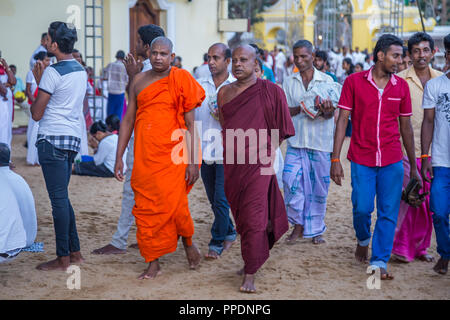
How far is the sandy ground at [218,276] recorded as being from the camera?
461cm

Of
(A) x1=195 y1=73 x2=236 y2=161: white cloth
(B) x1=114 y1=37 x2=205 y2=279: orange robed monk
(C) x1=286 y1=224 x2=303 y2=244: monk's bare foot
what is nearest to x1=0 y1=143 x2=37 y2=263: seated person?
(B) x1=114 y1=37 x2=205 y2=279: orange robed monk

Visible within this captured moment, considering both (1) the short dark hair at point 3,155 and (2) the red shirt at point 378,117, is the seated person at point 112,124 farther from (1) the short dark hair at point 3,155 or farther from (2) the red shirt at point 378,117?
(2) the red shirt at point 378,117

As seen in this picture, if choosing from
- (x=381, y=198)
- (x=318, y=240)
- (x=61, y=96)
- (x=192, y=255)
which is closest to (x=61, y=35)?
(x=61, y=96)

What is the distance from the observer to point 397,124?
16.9ft

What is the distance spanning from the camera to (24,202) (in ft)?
18.2

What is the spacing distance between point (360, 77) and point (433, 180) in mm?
1033

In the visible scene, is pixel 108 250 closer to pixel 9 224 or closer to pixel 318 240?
pixel 9 224

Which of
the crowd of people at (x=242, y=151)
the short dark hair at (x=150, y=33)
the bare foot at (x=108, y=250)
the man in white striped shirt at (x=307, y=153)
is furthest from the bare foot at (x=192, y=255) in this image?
the short dark hair at (x=150, y=33)

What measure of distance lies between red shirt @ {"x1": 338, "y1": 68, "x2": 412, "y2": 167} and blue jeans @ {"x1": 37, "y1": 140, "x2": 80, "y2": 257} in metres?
2.37

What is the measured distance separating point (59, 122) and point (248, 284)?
1.95 metres

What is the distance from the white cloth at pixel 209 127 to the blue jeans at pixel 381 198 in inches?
48.3

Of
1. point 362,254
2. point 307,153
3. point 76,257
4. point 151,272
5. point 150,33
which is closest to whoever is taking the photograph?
point 151,272
